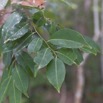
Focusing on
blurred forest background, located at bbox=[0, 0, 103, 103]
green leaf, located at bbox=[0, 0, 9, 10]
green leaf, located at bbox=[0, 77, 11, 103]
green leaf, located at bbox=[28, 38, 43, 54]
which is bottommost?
blurred forest background, located at bbox=[0, 0, 103, 103]

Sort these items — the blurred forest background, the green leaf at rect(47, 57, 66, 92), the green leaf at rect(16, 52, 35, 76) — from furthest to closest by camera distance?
the blurred forest background
the green leaf at rect(16, 52, 35, 76)
the green leaf at rect(47, 57, 66, 92)

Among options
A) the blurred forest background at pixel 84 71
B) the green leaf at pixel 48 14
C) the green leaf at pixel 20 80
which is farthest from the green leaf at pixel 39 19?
the blurred forest background at pixel 84 71

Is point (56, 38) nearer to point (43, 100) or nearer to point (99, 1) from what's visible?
point (43, 100)

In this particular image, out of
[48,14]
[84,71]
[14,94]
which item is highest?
[48,14]

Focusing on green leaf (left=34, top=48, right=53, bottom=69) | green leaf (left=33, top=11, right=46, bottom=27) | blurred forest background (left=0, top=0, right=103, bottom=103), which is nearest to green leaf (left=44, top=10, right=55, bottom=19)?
green leaf (left=33, top=11, right=46, bottom=27)

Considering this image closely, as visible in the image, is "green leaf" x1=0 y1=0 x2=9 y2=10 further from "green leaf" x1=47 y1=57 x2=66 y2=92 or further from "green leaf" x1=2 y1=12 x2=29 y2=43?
"green leaf" x1=47 y1=57 x2=66 y2=92

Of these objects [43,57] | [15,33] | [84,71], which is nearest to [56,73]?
[43,57]

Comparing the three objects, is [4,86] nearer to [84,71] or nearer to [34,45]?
[34,45]

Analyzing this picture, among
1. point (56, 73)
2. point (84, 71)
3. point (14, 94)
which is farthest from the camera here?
point (84, 71)
